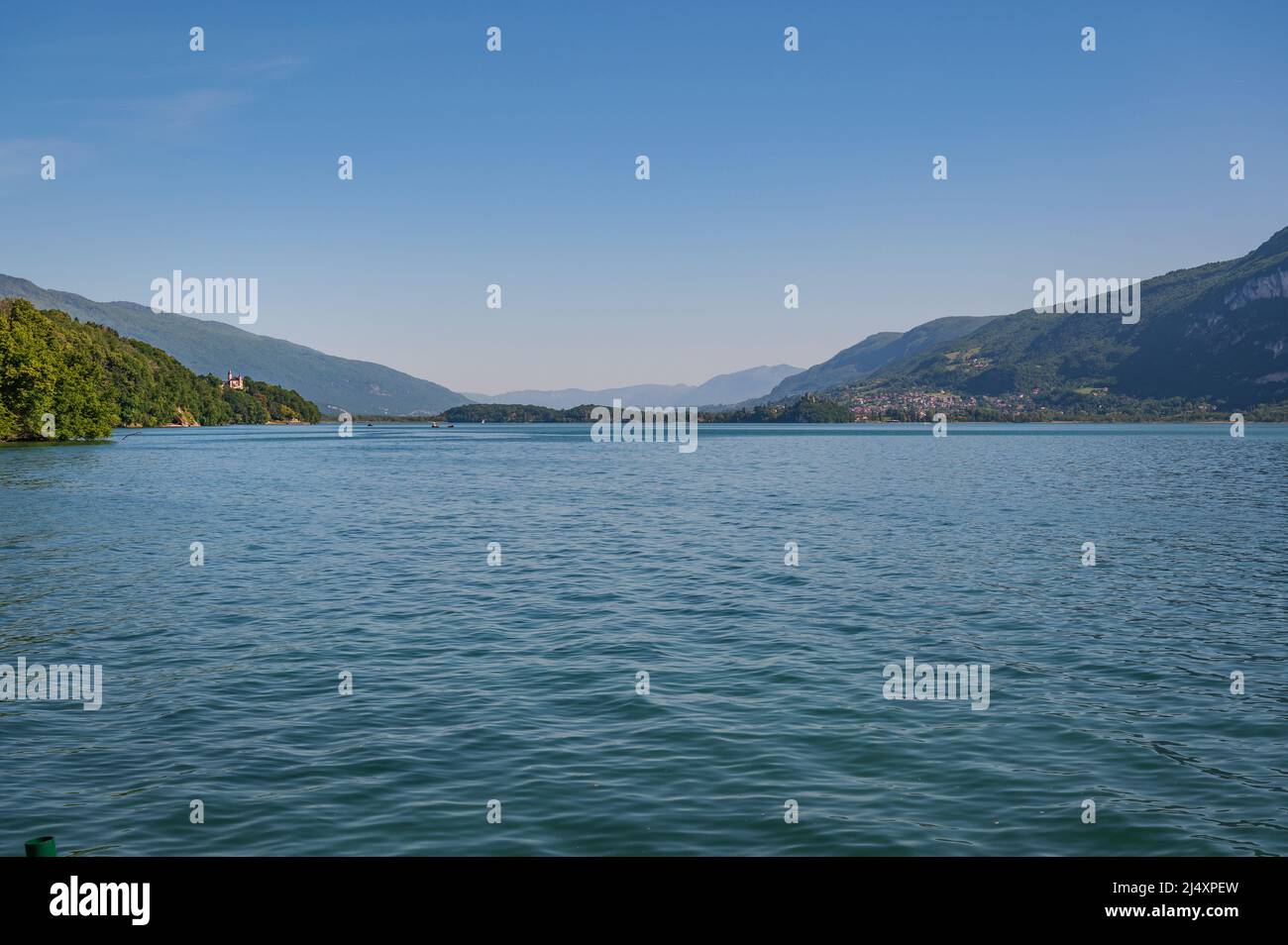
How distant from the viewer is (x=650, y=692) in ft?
70.2

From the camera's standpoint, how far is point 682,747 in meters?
17.6

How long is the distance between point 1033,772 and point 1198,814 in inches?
98.4

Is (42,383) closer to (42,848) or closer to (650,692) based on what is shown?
(650,692)

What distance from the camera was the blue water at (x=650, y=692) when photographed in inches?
561

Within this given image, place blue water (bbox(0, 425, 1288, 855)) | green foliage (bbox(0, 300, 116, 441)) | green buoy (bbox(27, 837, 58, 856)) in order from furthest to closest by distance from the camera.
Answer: green foliage (bbox(0, 300, 116, 441)), blue water (bbox(0, 425, 1288, 855)), green buoy (bbox(27, 837, 58, 856))

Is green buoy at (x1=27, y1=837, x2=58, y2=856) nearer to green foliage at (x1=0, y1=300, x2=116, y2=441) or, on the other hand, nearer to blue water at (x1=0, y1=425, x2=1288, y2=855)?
blue water at (x1=0, y1=425, x2=1288, y2=855)

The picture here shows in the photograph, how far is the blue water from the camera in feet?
46.7

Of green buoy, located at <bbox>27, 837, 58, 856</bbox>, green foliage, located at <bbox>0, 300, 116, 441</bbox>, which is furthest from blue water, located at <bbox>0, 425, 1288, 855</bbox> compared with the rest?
green foliage, located at <bbox>0, 300, 116, 441</bbox>

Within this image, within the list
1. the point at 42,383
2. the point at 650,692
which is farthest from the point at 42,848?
the point at 42,383

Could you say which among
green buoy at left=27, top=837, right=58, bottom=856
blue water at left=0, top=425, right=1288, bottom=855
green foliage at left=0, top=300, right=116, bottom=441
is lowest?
blue water at left=0, top=425, right=1288, bottom=855

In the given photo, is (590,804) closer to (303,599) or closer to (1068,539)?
(303,599)

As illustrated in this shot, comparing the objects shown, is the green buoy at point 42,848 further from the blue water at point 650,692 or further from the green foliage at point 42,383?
the green foliage at point 42,383
